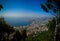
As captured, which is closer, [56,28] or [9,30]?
[9,30]

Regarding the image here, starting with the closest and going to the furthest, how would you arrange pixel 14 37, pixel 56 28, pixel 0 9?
1. pixel 0 9
2. pixel 14 37
3. pixel 56 28

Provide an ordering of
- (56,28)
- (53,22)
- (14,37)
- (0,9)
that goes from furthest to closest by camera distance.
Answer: (53,22) < (56,28) < (14,37) < (0,9)

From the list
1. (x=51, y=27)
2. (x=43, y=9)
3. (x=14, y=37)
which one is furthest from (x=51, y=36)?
(x=14, y=37)

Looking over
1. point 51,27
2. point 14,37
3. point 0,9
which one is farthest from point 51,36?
point 0,9

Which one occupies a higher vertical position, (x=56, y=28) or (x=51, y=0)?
(x=51, y=0)

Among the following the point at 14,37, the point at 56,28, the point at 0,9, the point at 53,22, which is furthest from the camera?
the point at 53,22

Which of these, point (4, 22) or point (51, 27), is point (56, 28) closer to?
point (51, 27)

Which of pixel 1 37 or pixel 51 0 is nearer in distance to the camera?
pixel 1 37

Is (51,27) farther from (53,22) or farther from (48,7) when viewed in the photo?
(48,7)

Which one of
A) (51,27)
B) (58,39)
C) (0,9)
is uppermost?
(0,9)
